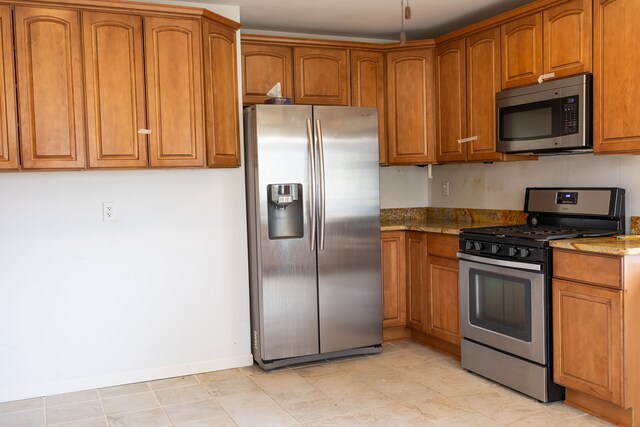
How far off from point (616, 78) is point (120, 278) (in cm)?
304

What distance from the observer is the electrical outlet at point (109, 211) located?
3.68m

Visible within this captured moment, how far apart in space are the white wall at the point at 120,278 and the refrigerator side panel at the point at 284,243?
23 centimetres

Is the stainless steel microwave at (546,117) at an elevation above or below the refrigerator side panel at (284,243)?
above

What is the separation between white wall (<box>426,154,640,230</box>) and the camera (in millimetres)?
3463

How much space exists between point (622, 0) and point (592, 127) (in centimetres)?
65

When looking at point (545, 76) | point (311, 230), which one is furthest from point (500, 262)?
point (311, 230)

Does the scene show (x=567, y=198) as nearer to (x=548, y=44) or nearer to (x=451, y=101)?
(x=548, y=44)

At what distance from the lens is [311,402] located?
3.39 meters

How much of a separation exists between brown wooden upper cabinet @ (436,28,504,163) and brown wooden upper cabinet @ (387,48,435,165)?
8 centimetres

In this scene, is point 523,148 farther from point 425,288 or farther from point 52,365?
point 52,365

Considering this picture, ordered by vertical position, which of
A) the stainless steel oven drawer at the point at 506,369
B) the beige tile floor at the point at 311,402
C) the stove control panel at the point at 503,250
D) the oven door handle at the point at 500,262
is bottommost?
the beige tile floor at the point at 311,402

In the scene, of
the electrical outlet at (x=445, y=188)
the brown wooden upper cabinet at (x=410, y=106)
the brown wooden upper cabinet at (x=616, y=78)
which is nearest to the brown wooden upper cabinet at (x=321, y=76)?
the brown wooden upper cabinet at (x=410, y=106)

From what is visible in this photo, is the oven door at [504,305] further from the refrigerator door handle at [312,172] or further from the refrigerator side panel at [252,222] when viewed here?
the refrigerator side panel at [252,222]

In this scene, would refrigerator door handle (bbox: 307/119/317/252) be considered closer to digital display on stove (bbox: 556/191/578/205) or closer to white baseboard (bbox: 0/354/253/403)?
white baseboard (bbox: 0/354/253/403)
